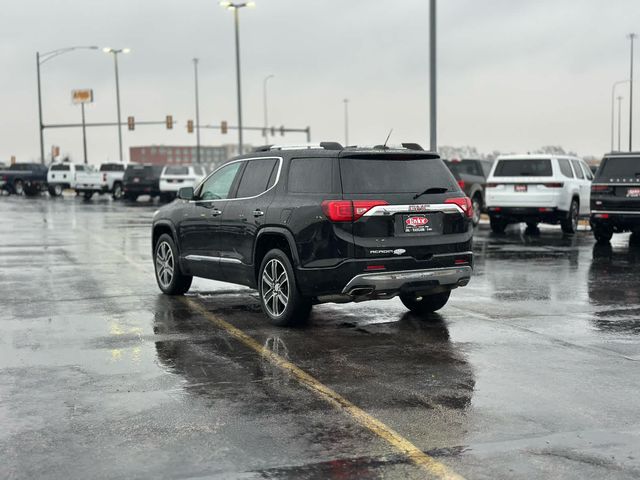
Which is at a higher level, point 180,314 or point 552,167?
point 552,167

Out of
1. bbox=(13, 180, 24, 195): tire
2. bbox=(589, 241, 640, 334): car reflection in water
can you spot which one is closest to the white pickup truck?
bbox=(13, 180, 24, 195): tire

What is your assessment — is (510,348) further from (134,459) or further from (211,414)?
(134,459)

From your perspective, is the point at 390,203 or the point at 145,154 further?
the point at 145,154

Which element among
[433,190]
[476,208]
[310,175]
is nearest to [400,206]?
[433,190]

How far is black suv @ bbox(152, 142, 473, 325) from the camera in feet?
28.6

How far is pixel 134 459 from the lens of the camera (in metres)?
5.04

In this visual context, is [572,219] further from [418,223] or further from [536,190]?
[418,223]

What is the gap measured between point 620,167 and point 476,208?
8.24 metres

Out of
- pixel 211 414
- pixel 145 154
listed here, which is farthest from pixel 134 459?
pixel 145 154

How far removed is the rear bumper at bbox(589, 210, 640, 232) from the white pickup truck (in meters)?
36.4

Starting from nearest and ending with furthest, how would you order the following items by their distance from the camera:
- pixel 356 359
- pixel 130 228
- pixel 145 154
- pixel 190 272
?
1. pixel 356 359
2. pixel 190 272
3. pixel 130 228
4. pixel 145 154

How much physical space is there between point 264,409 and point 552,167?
1685cm

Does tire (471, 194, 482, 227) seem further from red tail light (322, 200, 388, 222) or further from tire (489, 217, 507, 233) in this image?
red tail light (322, 200, 388, 222)

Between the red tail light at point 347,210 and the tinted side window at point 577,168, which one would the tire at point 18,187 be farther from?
the red tail light at point 347,210
